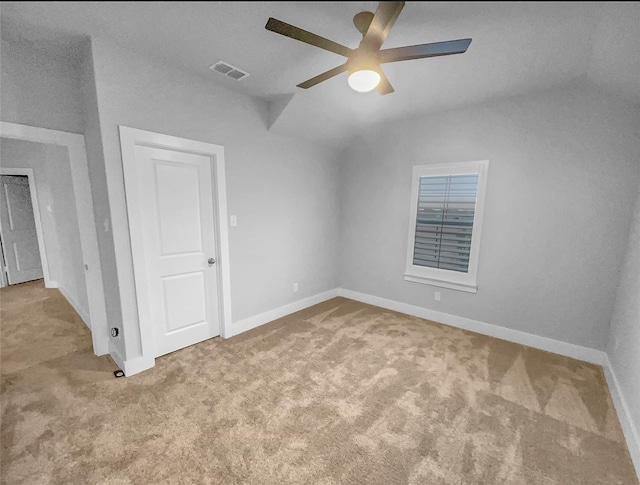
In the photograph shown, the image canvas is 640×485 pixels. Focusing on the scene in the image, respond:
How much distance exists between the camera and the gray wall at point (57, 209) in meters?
3.11

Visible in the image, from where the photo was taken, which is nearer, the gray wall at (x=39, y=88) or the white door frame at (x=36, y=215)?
the gray wall at (x=39, y=88)

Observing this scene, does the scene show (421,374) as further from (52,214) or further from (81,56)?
(52,214)

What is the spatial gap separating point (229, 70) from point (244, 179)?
105 cm

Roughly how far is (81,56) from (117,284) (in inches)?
Answer: 73.8

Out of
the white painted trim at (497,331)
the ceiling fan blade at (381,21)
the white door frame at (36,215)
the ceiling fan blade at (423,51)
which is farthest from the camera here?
the white door frame at (36,215)

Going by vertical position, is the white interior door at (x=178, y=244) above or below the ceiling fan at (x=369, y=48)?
below

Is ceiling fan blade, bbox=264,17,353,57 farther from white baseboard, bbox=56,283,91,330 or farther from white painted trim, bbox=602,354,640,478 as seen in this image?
white baseboard, bbox=56,283,91,330

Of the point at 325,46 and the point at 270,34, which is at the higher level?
the point at 270,34

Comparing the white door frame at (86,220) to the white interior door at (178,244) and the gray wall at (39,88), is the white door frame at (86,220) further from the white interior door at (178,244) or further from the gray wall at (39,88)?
the white interior door at (178,244)

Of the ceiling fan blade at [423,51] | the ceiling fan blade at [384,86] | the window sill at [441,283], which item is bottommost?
the window sill at [441,283]

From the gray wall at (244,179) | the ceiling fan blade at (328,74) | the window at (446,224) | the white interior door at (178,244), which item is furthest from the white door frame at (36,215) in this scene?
the window at (446,224)

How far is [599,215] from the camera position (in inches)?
97.3

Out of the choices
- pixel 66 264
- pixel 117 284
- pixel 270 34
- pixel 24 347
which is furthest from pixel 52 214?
pixel 270 34

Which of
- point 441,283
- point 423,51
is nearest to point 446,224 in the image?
point 441,283
